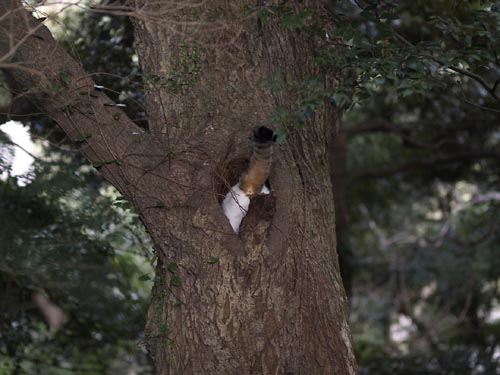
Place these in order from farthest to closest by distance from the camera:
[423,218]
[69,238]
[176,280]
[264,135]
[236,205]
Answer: [423,218], [69,238], [236,205], [176,280], [264,135]

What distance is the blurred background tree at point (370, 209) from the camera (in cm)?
361

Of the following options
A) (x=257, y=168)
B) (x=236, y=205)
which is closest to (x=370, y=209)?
(x=236, y=205)

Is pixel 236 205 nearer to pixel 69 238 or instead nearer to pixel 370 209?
pixel 69 238

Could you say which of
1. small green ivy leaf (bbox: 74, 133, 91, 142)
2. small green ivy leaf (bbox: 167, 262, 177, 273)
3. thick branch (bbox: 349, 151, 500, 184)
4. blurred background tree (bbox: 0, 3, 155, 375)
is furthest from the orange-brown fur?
thick branch (bbox: 349, 151, 500, 184)

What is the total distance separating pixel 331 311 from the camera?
3299 mm

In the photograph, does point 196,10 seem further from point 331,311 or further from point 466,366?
point 466,366

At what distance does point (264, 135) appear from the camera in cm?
311

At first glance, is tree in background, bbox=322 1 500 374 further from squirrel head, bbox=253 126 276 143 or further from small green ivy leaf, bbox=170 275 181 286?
small green ivy leaf, bbox=170 275 181 286

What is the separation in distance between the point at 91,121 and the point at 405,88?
4.76 feet

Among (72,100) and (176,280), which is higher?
(72,100)

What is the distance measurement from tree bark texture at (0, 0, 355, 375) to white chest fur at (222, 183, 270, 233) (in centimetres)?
5

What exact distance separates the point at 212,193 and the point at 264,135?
388 mm

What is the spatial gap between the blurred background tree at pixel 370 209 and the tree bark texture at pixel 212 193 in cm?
25

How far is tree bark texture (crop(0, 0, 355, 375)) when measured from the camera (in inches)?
124
